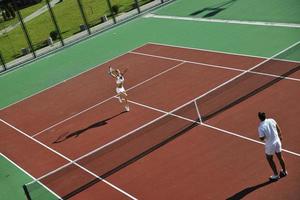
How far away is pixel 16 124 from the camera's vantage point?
2103 centimetres

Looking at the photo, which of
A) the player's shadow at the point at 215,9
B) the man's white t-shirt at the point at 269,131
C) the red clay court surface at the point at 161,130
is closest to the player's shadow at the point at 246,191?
the red clay court surface at the point at 161,130

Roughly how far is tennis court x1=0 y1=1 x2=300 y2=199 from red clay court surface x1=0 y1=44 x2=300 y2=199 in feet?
0.11

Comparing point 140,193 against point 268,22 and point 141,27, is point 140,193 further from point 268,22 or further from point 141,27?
point 141,27

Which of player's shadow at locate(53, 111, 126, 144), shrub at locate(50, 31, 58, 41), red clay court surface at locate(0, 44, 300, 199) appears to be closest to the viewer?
red clay court surface at locate(0, 44, 300, 199)

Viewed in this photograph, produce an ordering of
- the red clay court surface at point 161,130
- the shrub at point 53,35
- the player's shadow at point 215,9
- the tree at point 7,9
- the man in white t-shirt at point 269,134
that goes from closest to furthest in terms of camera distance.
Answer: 1. the man in white t-shirt at point 269,134
2. the red clay court surface at point 161,130
3. the player's shadow at point 215,9
4. the tree at point 7,9
5. the shrub at point 53,35

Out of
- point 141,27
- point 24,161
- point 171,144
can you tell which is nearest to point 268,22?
point 141,27

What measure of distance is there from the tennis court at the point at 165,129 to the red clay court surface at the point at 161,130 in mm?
34

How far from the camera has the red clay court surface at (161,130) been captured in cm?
1302

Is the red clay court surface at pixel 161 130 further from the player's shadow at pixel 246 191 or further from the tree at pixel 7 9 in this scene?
the tree at pixel 7 9

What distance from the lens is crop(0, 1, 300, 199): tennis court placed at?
13227mm

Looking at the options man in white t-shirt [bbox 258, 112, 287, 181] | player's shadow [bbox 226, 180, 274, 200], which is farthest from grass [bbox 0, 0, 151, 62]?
man in white t-shirt [bbox 258, 112, 287, 181]

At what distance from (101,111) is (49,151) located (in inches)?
118

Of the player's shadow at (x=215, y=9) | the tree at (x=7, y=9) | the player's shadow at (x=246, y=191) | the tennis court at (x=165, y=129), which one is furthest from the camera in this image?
the tree at (x=7, y=9)

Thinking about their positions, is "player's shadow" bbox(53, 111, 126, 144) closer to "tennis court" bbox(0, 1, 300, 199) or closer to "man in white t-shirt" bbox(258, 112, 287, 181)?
"tennis court" bbox(0, 1, 300, 199)
